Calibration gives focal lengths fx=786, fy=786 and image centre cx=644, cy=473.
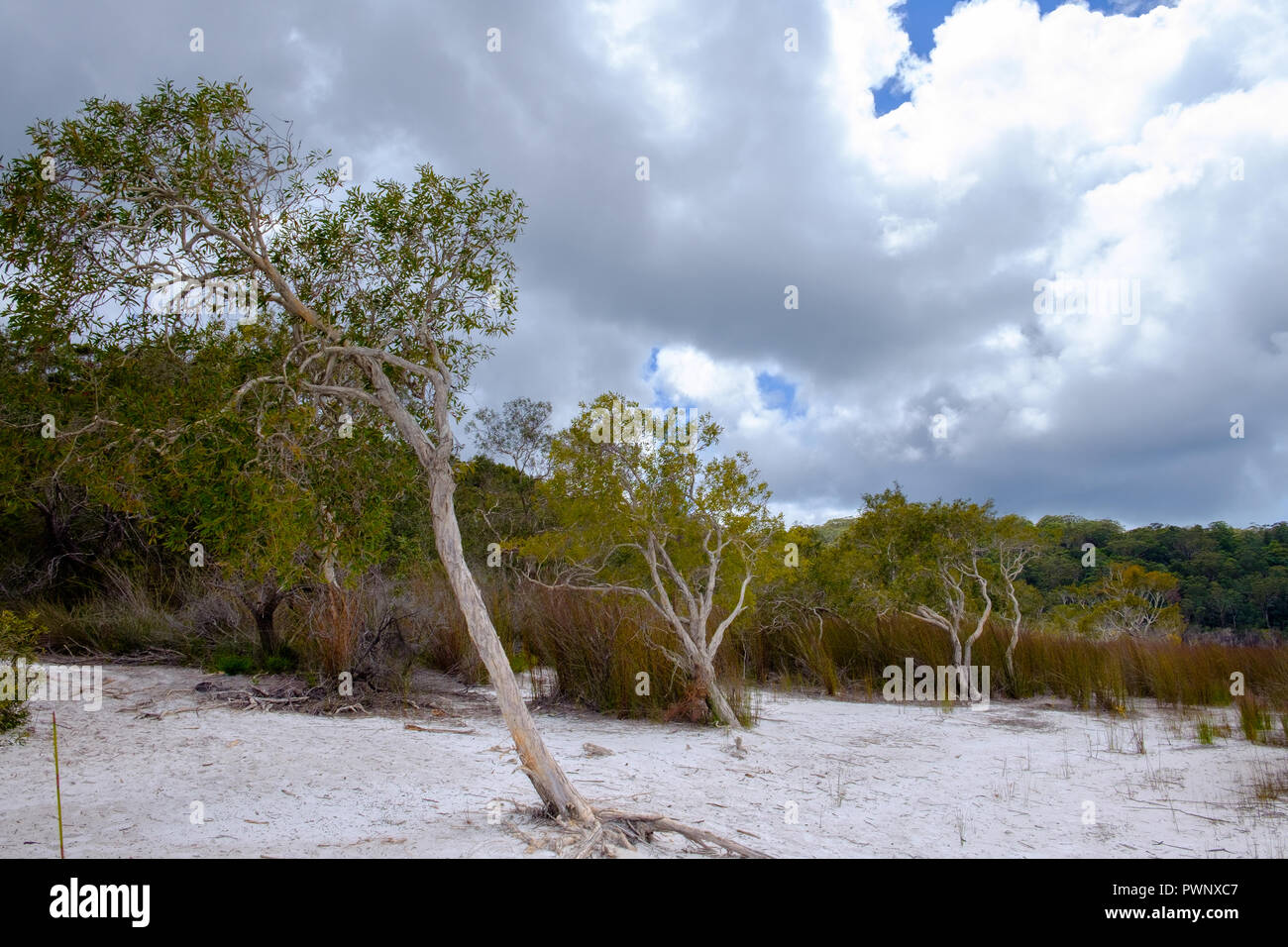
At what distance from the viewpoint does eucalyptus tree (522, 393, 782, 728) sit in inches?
352

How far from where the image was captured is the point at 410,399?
6.08m

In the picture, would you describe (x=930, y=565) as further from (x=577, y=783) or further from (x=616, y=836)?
(x=616, y=836)

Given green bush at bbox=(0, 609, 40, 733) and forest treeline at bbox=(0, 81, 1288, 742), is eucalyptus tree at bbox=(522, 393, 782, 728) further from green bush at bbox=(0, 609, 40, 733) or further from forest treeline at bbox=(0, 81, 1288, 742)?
green bush at bbox=(0, 609, 40, 733)

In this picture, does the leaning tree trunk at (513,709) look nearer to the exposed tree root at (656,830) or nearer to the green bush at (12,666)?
the exposed tree root at (656,830)

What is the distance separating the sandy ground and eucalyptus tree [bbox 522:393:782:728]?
1245 mm

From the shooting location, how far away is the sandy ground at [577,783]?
450 centimetres

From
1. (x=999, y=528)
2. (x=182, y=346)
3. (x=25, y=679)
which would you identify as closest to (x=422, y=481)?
(x=182, y=346)

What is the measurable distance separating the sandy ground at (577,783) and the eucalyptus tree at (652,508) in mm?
1245

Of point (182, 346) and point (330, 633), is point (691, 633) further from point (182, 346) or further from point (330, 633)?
point (182, 346)

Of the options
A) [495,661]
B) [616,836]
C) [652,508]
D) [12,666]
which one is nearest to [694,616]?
[652,508]

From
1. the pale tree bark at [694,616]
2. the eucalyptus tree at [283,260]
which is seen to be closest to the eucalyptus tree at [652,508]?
the pale tree bark at [694,616]
